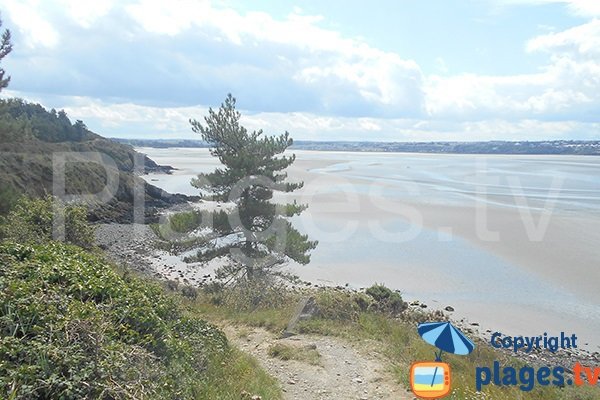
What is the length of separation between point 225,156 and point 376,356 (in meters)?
10.7

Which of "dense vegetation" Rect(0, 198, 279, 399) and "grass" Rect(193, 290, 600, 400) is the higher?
"dense vegetation" Rect(0, 198, 279, 399)

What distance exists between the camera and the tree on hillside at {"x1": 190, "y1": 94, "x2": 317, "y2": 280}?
17.4 metres

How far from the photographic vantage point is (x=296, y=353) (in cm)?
892

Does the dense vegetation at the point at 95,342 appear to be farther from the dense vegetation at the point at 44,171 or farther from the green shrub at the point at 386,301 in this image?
the dense vegetation at the point at 44,171

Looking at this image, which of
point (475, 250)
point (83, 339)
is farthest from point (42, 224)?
point (475, 250)

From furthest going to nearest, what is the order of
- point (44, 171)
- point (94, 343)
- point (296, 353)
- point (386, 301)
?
point (44, 171) → point (386, 301) → point (296, 353) → point (94, 343)

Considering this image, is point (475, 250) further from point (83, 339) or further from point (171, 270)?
point (83, 339)

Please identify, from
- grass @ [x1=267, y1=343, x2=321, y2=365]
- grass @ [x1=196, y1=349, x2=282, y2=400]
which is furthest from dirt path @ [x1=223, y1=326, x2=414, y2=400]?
grass @ [x1=196, y1=349, x2=282, y2=400]

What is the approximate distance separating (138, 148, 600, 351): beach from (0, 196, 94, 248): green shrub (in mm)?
10098

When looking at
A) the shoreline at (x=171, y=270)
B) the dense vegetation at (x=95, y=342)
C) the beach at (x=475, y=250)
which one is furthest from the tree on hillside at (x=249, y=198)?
the dense vegetation at (x=95, y=342)

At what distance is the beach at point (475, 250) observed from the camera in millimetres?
16844

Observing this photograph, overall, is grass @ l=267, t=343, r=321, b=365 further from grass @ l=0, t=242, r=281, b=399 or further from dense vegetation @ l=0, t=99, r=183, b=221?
dense vegetation @ l=0, t=99, r=183, b=221

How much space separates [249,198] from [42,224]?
22.9 feet

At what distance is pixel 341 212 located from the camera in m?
34.2
